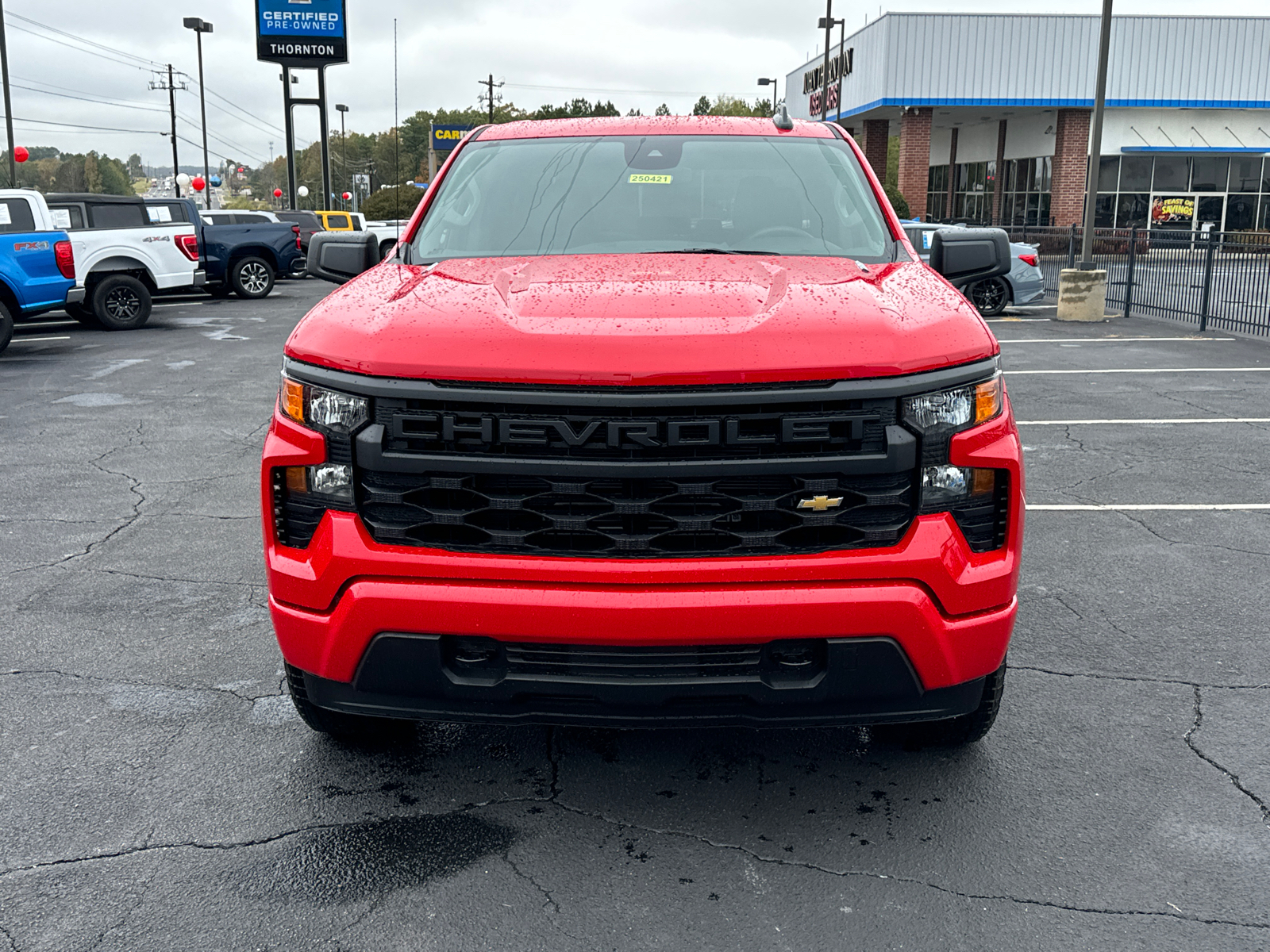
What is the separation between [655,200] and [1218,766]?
2661 millimetres

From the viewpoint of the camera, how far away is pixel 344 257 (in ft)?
14.9

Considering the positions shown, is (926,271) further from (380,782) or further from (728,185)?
(380,782)

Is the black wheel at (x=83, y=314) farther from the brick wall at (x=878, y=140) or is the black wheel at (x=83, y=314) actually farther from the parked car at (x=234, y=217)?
the brick wall at (x=878, y=140)

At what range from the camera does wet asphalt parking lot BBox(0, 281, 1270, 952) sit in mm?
2814

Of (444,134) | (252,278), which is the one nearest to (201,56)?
(444,134)

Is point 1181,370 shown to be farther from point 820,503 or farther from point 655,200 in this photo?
point 820,503

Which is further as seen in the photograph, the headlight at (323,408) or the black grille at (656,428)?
the headlight at (323,408)

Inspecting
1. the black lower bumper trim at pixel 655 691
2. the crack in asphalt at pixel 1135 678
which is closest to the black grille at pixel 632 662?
the black lower bumper trim at pixel 655 691

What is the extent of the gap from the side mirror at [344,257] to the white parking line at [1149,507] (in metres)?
4.11

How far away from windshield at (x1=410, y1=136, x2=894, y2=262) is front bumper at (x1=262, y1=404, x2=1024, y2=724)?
1335mm

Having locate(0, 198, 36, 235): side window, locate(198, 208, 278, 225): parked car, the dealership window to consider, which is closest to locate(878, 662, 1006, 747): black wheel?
locate(0, 198, 36, 235): side window

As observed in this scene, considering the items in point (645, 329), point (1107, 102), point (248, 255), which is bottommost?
point (248, 255)

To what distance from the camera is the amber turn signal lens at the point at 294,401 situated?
3.04 m

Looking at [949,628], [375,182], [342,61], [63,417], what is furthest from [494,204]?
[375,182]
